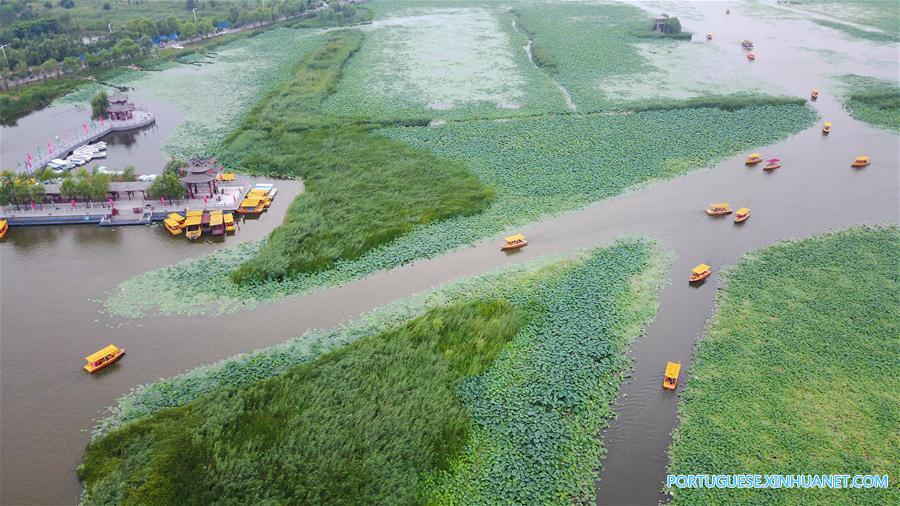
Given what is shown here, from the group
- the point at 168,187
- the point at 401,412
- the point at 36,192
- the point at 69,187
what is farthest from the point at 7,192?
the point at 401,412

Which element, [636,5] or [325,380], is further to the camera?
[636,5]

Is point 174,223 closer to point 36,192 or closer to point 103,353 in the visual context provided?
point 36,192

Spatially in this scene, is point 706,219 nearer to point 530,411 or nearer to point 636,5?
point 530,411

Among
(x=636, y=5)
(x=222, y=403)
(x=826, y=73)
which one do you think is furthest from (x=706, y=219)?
(x=636, y=5)

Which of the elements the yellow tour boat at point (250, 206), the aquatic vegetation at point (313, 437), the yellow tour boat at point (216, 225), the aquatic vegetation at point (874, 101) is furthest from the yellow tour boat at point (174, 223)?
the aquatic vegetation at point (874, 101)

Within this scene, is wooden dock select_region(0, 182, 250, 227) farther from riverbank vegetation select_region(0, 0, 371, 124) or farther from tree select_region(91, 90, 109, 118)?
riverbank vegetation select_region(0, 0, 371, 124)

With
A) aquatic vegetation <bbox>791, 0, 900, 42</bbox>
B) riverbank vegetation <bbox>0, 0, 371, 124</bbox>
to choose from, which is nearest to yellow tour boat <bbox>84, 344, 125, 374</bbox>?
riverbank vegetation <bbox>0, 0, 371, 124</bbox>
